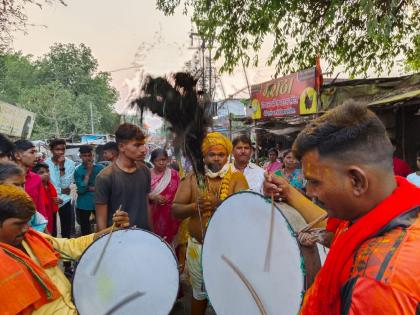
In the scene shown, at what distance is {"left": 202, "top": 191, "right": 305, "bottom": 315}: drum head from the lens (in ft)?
6.30

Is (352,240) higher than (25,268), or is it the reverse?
(352,240)

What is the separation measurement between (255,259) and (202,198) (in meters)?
1.14

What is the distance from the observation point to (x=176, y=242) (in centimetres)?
466

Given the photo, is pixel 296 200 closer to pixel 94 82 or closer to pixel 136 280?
pixel 136 280

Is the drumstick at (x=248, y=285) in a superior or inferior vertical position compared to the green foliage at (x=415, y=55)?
inferior

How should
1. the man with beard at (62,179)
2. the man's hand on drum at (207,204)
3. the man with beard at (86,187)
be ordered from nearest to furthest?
the man's hand on drum at (207,204), the man with beard at (86,187), the man with beard at (62,179)

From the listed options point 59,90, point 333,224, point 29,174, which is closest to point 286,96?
point 29,174

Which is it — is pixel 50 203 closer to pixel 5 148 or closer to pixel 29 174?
pixel 29 174

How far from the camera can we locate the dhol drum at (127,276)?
2.40 meters

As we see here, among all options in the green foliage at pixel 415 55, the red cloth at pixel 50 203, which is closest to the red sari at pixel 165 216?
the red cloth at pixel 50 203

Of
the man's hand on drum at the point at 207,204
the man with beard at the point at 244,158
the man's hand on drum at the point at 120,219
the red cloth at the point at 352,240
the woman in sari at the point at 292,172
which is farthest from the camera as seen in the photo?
the woman in sari at the point at 292,172

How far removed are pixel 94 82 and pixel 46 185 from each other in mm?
53863

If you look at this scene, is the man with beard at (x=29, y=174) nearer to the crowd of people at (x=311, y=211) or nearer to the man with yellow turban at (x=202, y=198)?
the crowd of people at (x=311, y=211)

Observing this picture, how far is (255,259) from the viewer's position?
2.16 meters
